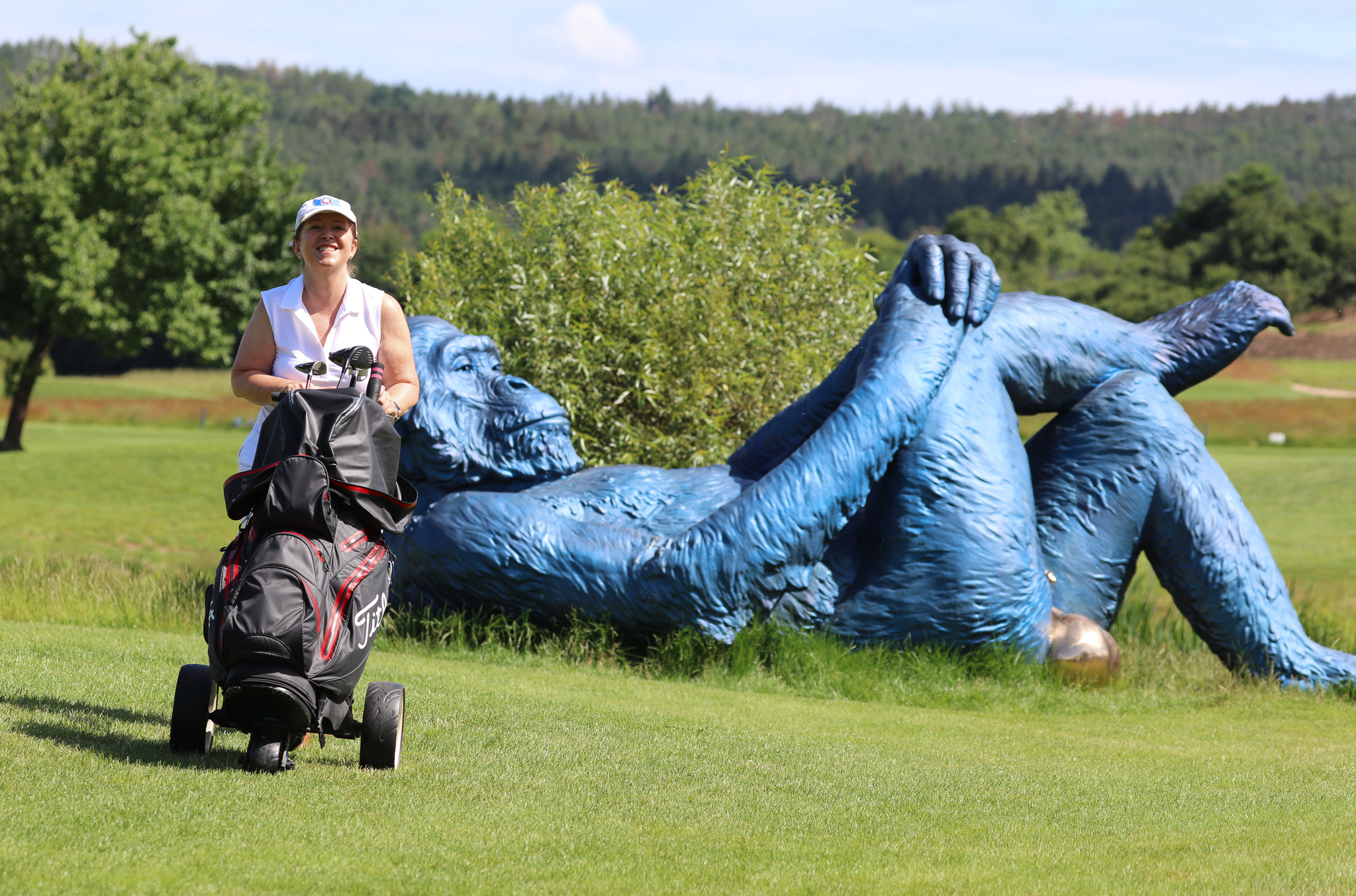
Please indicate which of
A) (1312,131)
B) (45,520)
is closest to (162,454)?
(45,520)

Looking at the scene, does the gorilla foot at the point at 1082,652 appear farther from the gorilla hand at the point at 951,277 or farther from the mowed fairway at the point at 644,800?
the gorilla hand at the point at 951,277

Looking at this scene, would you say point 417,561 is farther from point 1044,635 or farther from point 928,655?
point 1044,635

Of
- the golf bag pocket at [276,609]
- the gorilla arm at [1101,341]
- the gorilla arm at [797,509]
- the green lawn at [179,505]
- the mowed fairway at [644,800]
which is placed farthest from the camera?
the green lawn at [179,505]

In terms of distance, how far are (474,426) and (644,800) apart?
3220 millimetres

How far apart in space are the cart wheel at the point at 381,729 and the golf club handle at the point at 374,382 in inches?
33.6

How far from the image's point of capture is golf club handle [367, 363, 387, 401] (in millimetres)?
3910

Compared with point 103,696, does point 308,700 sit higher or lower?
higher

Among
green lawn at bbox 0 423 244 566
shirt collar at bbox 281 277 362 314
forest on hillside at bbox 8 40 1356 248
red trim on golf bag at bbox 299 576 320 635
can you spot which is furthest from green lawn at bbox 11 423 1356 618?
forest on hillside at bbox 8 40 1356 248

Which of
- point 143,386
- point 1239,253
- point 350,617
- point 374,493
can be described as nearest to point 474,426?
point 374,493

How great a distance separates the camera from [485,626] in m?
6.56

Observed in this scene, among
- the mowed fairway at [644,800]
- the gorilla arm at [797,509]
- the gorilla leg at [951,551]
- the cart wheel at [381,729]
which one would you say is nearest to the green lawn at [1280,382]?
the gorilla leg at [951,551]

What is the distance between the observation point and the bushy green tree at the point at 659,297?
9.69m

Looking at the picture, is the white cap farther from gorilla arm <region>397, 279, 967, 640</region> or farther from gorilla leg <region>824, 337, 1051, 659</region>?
gorilla leg <region>824, 337, 1051, 659</region>

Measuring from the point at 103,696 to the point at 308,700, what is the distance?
1392 mm
